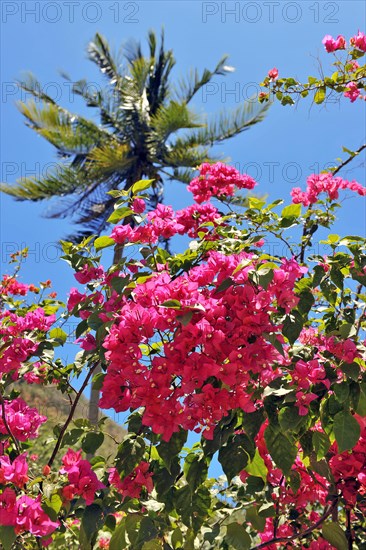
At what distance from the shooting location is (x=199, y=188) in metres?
3.80

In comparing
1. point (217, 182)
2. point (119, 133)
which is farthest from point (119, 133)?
point (217, 182)

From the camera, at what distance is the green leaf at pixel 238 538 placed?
1.82 m

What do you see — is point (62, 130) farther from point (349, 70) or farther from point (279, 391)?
point (279, 391)

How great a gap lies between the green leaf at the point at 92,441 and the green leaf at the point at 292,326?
2.59 feet

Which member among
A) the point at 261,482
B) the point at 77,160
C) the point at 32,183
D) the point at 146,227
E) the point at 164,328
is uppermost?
the point at 77,160

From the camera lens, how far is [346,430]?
4.85 ft

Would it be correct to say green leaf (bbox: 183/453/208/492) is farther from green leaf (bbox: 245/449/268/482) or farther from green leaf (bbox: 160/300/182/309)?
green leaf (bbox: 160/300/182/309)

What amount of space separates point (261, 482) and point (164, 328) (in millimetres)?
840

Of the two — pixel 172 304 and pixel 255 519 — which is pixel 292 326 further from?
pixel 255 519

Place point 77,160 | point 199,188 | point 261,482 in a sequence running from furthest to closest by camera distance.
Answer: point 77,160 → point 199,188 → point 261,482

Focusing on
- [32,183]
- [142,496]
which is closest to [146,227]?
[142,496]

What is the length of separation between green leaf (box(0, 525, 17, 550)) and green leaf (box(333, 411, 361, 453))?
0.96 meters

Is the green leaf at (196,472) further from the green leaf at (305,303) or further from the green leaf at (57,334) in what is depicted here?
the green leaf at (57,334)

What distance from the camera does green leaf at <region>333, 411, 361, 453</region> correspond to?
4.78 ft
